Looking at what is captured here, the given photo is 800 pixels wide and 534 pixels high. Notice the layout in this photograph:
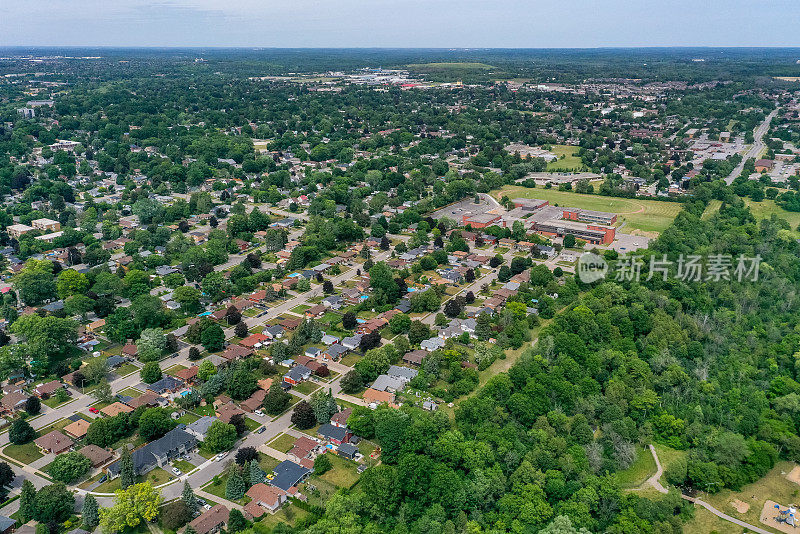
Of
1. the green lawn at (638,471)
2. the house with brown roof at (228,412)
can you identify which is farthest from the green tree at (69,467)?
the green lawn at (638,471)

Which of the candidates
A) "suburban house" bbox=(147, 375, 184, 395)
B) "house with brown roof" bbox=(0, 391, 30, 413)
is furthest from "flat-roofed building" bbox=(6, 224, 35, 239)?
"suburban house" bbox=(147, 375, 184, 395)

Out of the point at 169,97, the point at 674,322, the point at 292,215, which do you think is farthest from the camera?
the point at 169,97

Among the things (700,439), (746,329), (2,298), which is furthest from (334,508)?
(2,298)

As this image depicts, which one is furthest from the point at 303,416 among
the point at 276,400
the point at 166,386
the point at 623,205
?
the point at 623,205

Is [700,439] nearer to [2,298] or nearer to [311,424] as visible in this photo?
[311,424]

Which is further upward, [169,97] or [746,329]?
[169,97]

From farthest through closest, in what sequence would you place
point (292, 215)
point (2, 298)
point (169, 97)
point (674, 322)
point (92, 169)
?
point (169, 97), point (92, 169), point (292, 215), point (2, 298), point (674, 322)
